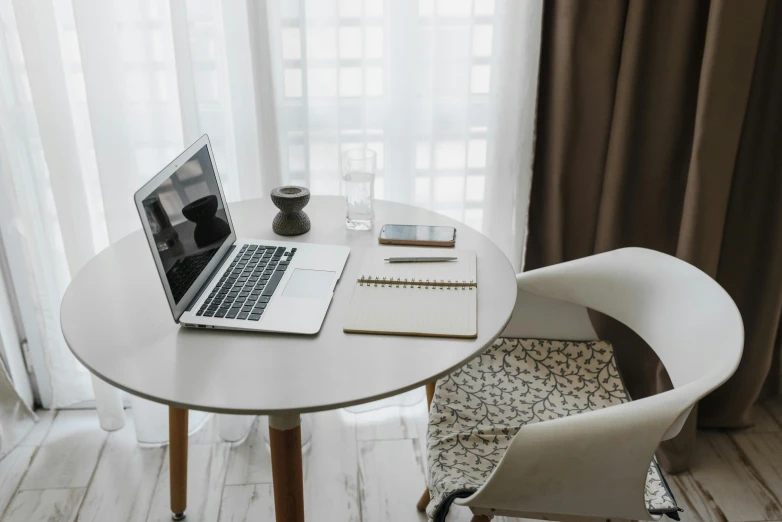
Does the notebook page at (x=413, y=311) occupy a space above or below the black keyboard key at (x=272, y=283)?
below

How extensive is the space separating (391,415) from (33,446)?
3.32 ft

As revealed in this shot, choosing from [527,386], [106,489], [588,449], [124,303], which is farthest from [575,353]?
[106,489]

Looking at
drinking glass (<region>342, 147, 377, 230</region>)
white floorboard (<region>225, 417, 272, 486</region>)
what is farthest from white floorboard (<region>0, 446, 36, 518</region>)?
drinking glass (<region>342, 147, 377, 230</region>)

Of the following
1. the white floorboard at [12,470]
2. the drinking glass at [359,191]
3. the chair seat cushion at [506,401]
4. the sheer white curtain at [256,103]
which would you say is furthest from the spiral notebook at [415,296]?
the white floorboard at [12,470]

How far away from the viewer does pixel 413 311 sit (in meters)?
1.22

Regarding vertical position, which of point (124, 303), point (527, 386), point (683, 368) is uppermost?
point (124, 303)

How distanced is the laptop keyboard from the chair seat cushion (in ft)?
1.32

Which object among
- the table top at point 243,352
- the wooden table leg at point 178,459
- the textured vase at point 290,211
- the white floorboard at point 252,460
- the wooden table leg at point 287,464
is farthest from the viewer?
the white floorboard at point 252,460

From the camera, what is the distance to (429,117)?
5.92 feet

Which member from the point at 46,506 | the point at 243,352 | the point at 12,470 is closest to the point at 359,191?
the point at 243,352

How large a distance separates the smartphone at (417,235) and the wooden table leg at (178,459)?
61cm

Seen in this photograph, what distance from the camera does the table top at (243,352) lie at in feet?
3.34

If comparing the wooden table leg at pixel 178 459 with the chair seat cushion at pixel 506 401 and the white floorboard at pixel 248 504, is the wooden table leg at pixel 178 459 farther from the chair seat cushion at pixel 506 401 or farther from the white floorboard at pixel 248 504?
the chair seat cushion at pixel 506 401

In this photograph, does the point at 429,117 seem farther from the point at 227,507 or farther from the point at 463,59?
the point at 227,507
